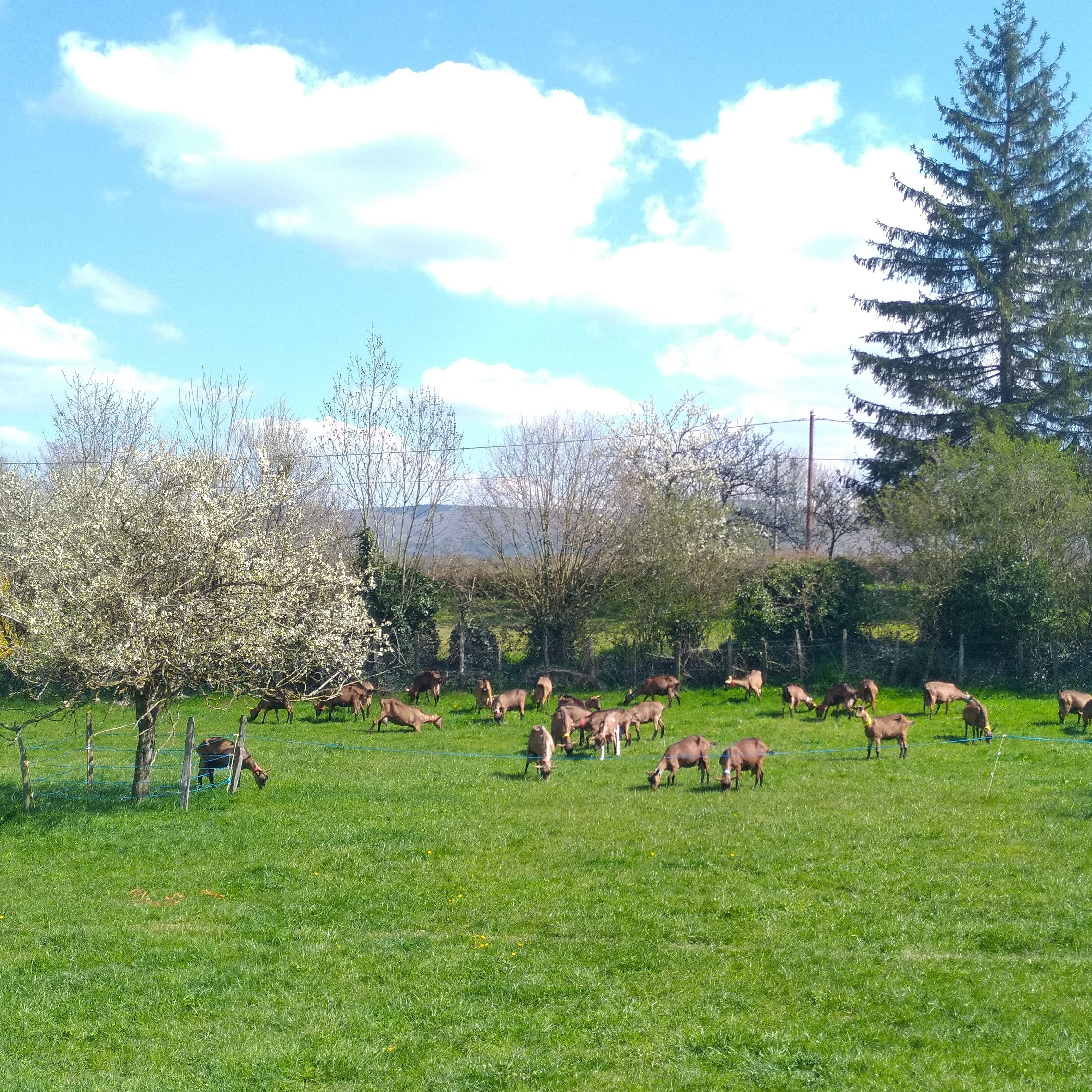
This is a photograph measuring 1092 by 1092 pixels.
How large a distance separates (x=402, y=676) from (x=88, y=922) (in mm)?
22209

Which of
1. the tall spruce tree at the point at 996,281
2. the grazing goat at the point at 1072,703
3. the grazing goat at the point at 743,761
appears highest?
the tall spruce tree at the point at 996,281

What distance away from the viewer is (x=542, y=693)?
2903 centimetres

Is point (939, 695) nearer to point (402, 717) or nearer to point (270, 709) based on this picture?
point (402, 717)

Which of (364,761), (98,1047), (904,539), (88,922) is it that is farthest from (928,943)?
(904,539)

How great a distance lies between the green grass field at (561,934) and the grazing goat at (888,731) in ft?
3.26

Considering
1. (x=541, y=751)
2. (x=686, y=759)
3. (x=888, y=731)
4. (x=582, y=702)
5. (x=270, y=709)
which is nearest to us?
(x=686, y=759)

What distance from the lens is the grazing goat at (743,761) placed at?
60.7 feet

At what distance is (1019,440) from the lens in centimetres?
3152

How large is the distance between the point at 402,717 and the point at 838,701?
457 inches

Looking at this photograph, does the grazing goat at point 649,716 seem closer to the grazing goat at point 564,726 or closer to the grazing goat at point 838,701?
the grazing goat at point 564,726

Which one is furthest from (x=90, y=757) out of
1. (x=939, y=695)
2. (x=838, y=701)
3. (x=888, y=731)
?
(x=939, y=695)

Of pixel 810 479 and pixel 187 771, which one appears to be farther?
pixel 810 479

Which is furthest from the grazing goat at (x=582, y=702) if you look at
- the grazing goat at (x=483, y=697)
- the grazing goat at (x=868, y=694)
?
the grazing goat at (x=868, y=694)

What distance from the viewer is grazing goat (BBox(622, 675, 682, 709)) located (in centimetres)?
2897
